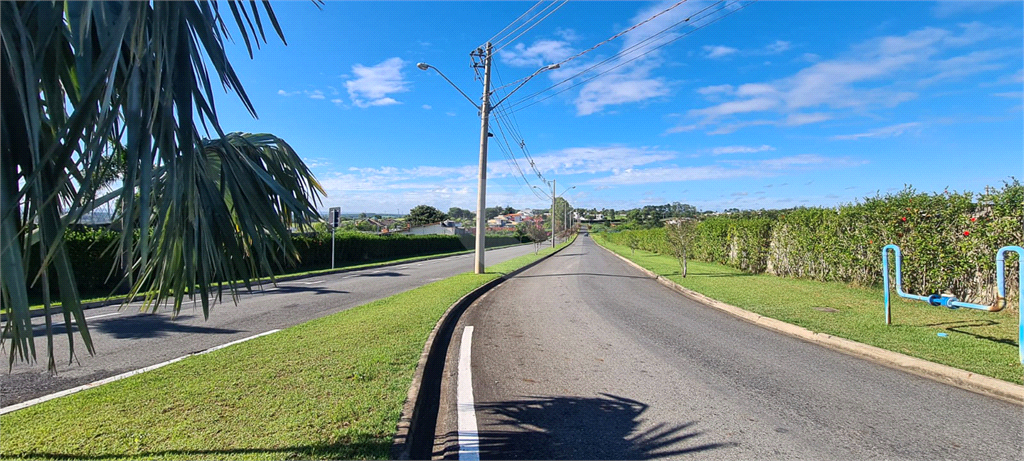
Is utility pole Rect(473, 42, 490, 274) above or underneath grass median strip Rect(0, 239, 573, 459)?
above

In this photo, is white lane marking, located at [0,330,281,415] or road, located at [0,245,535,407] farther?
road, located at [0,245,535,407]

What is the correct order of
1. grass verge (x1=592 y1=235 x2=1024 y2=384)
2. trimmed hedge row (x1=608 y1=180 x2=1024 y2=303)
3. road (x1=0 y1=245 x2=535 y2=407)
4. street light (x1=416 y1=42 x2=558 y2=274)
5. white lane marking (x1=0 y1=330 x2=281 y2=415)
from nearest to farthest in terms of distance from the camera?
white lane marking (x1=0 y1=330 x2=281 y2=415) < road (x1=0 y1=245 x2=535 y2=407) < grass verge (x1=592 y1=235 x2=1024 y2=384) < trimmed hedge row (x1=608 y1=180 x2=1024 y2=303) < street light (x1=416 y1=42 x2=558 y2=274)

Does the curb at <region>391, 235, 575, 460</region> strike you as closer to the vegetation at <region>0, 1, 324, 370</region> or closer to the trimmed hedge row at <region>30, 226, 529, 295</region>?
the trimmed hedge row at <region>30, 226, 529, 295</region>

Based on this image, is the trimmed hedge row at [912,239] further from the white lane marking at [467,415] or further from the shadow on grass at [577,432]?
the white lane marking at [467,415]

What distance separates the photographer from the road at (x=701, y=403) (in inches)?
139

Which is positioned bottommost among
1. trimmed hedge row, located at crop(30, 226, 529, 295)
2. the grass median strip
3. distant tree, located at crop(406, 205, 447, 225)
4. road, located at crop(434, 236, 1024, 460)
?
road, located at crop(434, 236, 1024, 460)

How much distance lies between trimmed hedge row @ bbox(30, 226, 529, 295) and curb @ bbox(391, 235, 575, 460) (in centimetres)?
144

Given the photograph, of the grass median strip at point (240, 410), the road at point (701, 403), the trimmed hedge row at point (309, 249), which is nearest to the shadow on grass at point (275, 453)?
the grass median strip at point (240, 410)

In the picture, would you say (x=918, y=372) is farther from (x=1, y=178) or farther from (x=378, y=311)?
(x=378, y=311)

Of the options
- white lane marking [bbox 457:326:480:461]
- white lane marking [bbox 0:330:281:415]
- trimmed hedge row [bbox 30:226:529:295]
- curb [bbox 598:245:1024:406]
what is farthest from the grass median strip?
curb [bbox 598:245:1024:406]

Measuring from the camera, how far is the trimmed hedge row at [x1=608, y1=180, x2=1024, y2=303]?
8.68 m

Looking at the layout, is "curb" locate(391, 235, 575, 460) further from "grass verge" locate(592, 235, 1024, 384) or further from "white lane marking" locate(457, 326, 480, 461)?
"grass verge" locate(592, 235, 1024, 384)

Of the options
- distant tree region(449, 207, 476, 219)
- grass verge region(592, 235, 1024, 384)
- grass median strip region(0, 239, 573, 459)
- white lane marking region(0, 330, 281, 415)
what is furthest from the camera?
distant tree region(449, 207, 476, 219)

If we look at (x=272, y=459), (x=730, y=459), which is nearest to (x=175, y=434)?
(x=272, y=459)
